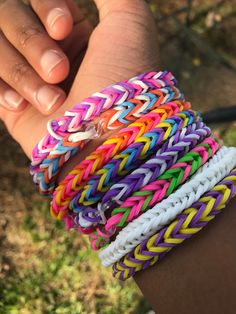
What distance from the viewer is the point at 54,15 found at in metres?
1.06

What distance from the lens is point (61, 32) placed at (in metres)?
1.06

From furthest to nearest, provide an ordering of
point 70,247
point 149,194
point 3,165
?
point 3,165 → point 70,247 → point 149,194

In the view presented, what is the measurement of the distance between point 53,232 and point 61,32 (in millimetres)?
823

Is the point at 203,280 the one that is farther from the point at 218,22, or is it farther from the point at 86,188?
the point at 218,22

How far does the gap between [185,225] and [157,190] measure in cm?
8

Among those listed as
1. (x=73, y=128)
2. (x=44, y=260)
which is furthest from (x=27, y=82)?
(x=44, y=260)

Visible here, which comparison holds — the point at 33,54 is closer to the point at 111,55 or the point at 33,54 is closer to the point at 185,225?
the point at 111,55

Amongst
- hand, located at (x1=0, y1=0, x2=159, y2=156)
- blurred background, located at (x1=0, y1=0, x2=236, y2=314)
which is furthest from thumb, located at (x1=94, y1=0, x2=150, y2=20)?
blurred background, located at (x1=0, y1=0, x2=236, y2=314)

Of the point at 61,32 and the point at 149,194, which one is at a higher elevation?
the point at 61,32

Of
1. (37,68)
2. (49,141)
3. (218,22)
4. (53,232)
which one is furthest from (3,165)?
(218,22)

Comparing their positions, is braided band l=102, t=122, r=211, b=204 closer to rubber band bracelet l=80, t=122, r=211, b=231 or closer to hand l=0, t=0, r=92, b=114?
rubber band bracelet l=80, t=122, r=211, b=231

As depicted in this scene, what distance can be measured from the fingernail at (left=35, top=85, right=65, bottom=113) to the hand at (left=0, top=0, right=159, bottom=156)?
2 centimetres

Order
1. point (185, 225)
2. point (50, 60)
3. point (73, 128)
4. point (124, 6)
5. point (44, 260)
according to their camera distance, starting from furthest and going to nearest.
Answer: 1. point (44, 260)
2. point (124, 6)
3. point (50, 60)
4. point (73, 128)
5. point (185, 225)

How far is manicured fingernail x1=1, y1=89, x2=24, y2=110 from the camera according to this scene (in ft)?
3.71
